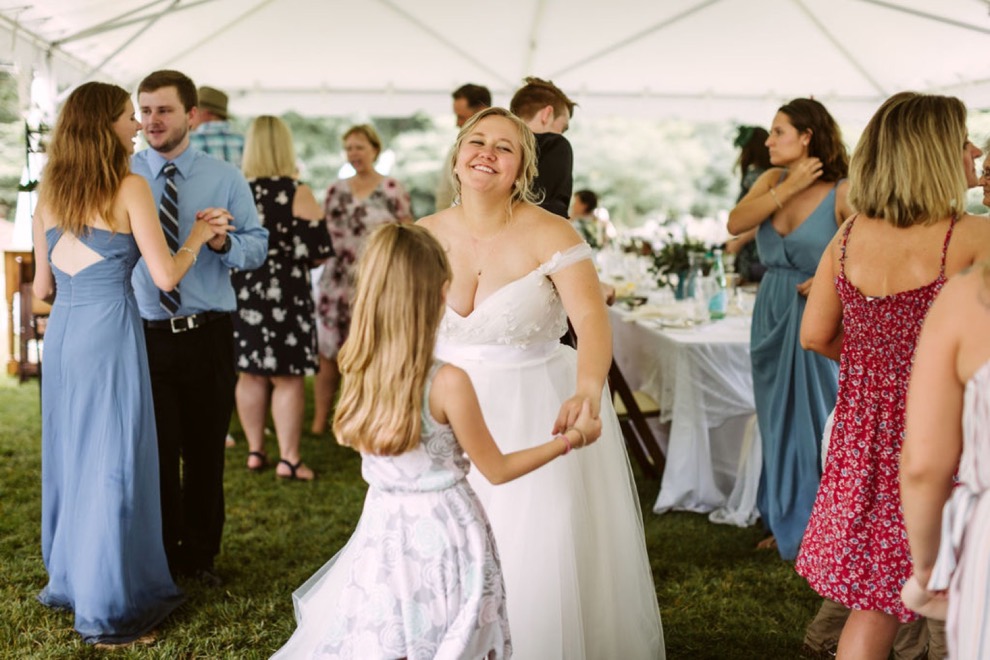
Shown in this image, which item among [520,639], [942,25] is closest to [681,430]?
[520,639]

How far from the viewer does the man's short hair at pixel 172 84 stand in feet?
10.2

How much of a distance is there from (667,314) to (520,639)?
2.58m

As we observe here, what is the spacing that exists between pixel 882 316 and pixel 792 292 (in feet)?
4.62

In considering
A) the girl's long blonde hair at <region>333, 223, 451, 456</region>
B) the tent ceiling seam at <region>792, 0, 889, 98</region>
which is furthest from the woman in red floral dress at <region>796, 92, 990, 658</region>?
the tent ceiling seam at <region>792, 0, 889, 98</region>

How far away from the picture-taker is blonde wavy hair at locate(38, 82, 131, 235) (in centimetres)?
274

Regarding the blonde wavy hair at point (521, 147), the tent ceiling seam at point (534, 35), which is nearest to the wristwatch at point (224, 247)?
the blonde wavy hair at point (521, 147)

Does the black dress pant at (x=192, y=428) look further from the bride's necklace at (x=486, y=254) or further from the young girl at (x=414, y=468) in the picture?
the young girl at (x=414, y=468)

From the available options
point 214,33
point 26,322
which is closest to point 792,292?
point 214,33

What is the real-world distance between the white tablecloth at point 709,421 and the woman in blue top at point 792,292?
1.30 ft

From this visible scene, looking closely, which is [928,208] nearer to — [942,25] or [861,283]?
[861,283]

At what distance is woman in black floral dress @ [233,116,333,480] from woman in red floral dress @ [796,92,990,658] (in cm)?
310

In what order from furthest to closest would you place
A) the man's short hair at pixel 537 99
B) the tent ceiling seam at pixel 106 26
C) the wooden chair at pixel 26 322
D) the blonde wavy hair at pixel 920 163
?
the wooden chair at pixel 26 322, the tent ceiling seam at pixel 106 26, the man's short hair at pixel 537 99, the blonde wavy hair at pixel 920 163

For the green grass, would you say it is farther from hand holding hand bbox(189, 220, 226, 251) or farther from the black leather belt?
hand holding hand bbox(189, 220, 226, 251)

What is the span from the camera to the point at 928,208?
2.11 meters
